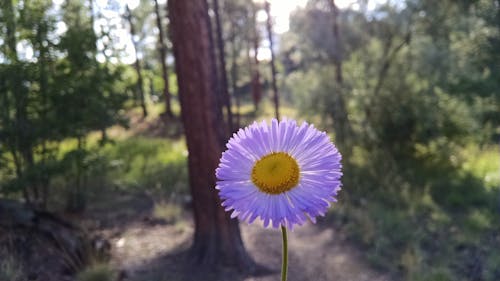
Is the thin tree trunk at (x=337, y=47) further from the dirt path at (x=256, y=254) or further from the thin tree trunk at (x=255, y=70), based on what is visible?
the thin tree trunk at (x=255, y=70)

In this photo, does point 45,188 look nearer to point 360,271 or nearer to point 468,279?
point 360,271

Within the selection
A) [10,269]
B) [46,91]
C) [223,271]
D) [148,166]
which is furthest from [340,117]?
[10,269]

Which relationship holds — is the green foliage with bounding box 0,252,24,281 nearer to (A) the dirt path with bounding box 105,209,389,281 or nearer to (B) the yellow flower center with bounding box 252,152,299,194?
(A) the dirt path with bounding box 105,209,389,281

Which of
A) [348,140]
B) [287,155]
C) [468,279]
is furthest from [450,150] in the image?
[287,155]

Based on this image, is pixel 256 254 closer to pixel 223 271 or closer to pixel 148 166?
pixel 223 271

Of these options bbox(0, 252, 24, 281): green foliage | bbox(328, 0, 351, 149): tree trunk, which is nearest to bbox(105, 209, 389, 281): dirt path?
bbox(0, 252, 24, 281): green foliage
